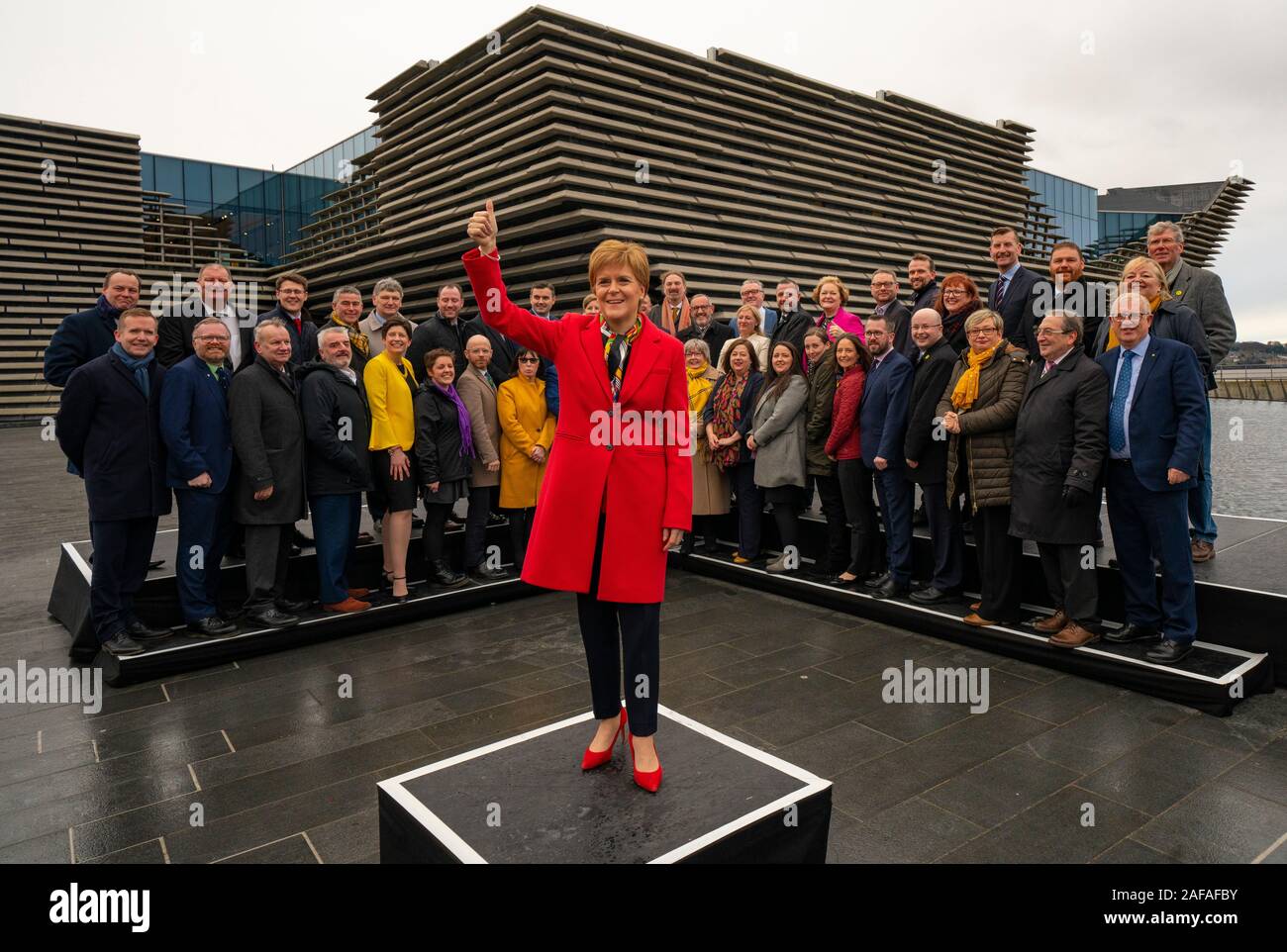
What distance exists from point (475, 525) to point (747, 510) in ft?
6.79

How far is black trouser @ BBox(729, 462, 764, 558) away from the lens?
589cm

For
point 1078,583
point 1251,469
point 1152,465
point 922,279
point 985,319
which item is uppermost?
point 922,279

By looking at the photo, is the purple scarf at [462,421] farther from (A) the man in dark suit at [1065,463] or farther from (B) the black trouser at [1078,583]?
(B) the black trouser at [1078,583]

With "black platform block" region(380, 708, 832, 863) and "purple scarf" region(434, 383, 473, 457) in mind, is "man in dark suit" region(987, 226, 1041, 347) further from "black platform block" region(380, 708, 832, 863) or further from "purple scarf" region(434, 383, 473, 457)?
"black platform block" region(380, 708, 832, 863)

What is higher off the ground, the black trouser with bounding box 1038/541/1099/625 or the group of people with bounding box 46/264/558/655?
the group of people with bounding box 46/264/558/655

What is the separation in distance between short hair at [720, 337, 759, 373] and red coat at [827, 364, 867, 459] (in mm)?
918

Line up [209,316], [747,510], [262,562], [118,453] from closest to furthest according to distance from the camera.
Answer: [118,453] < [262,562] < [209,316] < [747,510]

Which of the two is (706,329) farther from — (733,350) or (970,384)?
(970,384)

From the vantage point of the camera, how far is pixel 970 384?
4.22 meters

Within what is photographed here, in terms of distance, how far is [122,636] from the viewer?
4023 mm

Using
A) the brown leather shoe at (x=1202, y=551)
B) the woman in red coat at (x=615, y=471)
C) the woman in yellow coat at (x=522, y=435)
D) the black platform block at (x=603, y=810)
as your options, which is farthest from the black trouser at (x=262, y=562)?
the brown leather shoe at (x=1202, y=551)

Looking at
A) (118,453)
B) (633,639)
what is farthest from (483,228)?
(118,453)

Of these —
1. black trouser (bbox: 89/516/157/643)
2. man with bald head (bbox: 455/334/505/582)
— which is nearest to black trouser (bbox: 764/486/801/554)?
man with bald head (bbox: 455/334/505/582)
